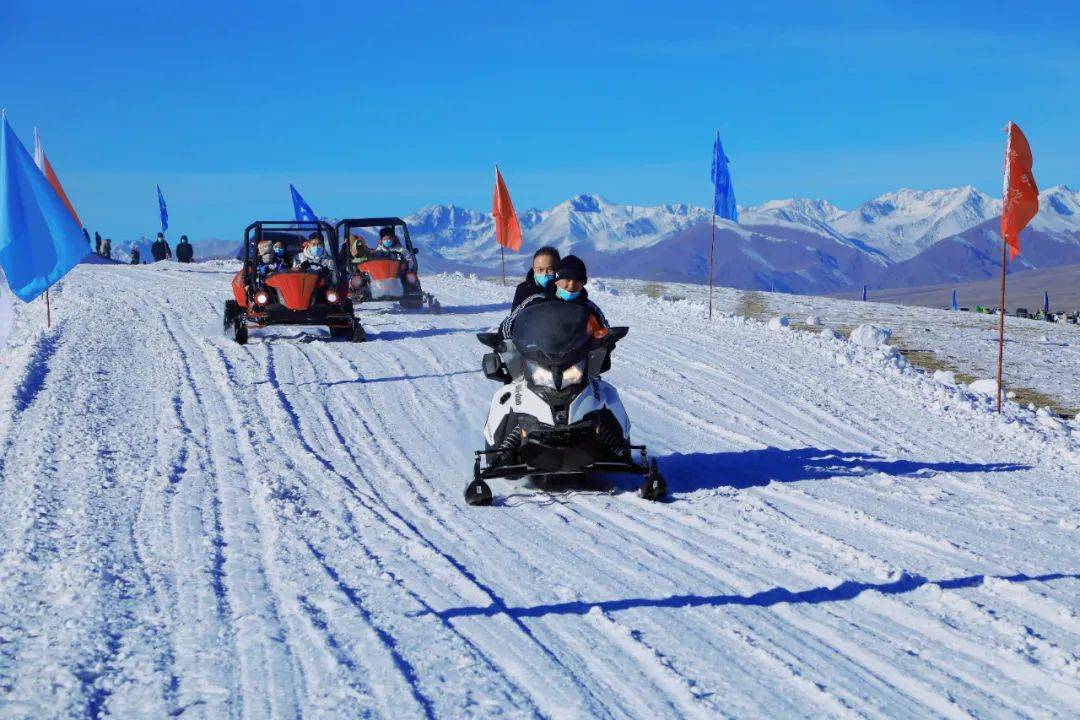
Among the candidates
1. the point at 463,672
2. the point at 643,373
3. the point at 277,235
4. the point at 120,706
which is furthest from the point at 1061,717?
the point at 277,235

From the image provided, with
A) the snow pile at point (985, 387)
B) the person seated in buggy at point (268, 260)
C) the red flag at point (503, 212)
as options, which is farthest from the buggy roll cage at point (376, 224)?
the snow pile at point (985, 387)

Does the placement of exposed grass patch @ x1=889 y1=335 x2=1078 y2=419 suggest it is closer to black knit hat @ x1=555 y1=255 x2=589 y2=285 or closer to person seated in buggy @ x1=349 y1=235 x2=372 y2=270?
black knit hat @ x1=555 y1=255 x2=589 y2=285

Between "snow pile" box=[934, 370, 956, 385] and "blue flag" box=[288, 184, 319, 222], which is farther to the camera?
"blue flag" box=[288, 184, 319, 222]

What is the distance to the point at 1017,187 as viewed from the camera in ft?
38.4

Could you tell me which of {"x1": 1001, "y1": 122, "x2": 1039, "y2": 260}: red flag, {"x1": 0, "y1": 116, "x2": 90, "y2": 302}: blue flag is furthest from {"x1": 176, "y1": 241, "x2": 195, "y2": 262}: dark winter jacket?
{"x1": 1001, "y1": 122, "x2": 1039, "y2": 260}: red flag

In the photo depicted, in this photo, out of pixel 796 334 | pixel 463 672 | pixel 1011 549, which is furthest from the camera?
pixel 796 334

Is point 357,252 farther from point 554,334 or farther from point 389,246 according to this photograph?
point 554,334

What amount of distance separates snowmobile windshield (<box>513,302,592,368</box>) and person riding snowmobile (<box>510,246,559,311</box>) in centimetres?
55

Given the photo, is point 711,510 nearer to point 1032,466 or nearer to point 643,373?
point 1032,466

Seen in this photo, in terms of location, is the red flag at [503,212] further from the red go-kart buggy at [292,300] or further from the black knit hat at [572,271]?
the black knit hat at [572,271]

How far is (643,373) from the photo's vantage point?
513 inches

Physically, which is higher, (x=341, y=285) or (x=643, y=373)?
(x=341, y=285)

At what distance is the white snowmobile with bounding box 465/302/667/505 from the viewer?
6910 mm

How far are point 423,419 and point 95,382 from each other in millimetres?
3742
